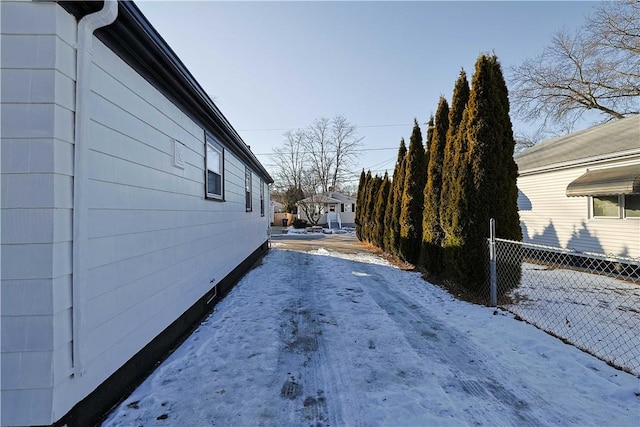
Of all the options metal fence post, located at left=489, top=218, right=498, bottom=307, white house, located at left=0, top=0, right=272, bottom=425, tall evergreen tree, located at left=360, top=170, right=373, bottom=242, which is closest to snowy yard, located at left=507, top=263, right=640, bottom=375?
metal fence post, located at left=489, top=218, right=498, bottom=307

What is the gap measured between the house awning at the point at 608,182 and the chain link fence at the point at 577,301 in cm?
188

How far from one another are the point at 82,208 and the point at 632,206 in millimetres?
10301

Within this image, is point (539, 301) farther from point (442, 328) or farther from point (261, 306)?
point (261, 306)

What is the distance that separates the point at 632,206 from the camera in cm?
706

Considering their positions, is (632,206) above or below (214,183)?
below

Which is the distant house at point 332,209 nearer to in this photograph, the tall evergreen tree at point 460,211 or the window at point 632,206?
the window at point 632,206

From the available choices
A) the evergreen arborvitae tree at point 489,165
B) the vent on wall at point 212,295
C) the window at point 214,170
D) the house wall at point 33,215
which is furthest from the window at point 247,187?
the house wall at point 33,215

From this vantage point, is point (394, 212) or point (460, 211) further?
point (394, 212)

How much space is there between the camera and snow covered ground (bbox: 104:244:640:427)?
210 cm

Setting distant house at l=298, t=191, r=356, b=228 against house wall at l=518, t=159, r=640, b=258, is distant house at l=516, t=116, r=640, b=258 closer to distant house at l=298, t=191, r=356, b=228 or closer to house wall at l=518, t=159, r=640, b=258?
house wall at l=518, t=159, r=640, b=258

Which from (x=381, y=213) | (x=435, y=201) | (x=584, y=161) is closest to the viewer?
(x=435, y=201)

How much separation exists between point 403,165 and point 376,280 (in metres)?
4.94

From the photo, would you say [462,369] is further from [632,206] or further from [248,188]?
[632,206]

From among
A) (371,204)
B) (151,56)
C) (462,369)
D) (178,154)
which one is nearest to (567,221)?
(371,204)
